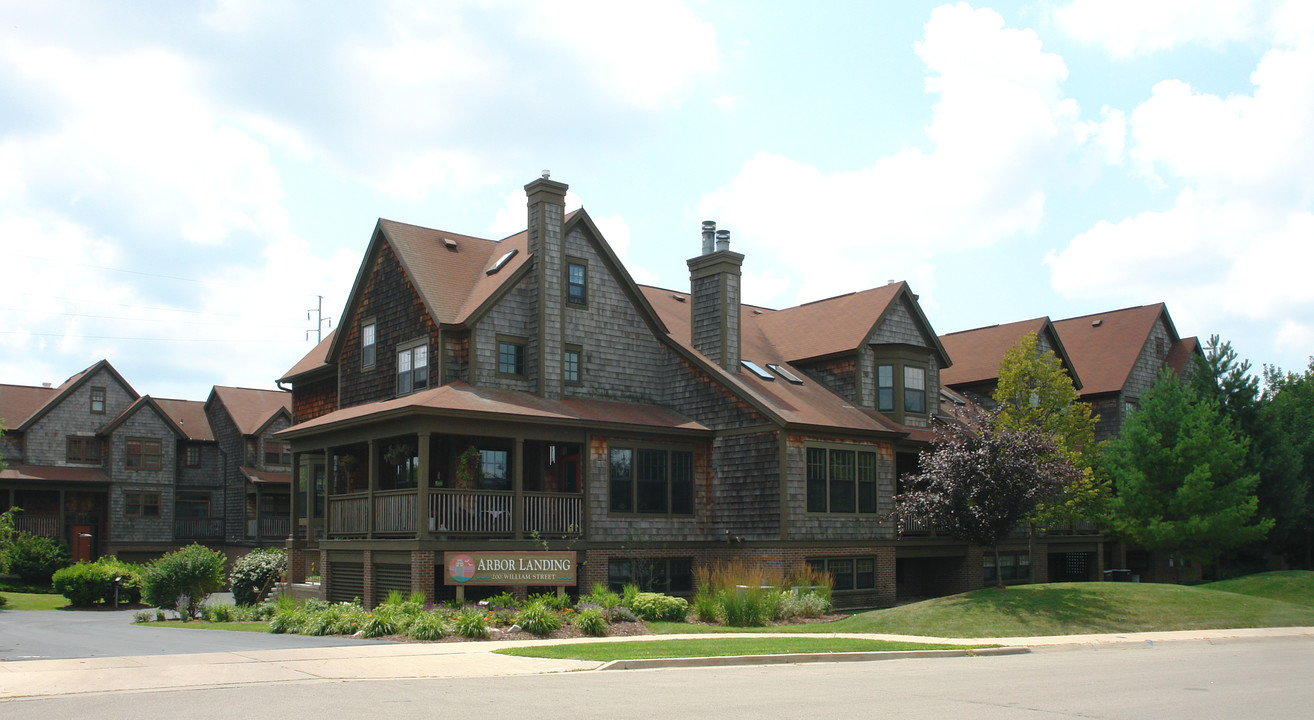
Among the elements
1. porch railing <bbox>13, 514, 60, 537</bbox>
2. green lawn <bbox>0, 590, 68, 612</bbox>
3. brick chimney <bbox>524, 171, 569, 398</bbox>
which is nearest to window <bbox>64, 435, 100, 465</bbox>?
porch railing <bbox>13, 514, 60, 537</bbox>

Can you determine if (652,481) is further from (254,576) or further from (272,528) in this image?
(272,528)

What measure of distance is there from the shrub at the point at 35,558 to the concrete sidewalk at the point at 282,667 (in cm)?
3222

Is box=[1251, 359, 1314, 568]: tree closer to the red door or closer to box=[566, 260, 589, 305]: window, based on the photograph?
box=[566, 260, 589, 305]: window

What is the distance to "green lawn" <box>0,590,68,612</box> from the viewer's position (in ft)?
119

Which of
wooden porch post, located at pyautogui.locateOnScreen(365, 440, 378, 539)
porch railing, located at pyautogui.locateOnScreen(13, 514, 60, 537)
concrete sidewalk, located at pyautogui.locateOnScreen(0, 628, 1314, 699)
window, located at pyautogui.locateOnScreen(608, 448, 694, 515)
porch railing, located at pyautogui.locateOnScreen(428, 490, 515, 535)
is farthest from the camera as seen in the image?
porch railing, located at pyautogui.locateOnScreen(13, 514, 60, 537)

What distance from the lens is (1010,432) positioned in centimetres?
2758

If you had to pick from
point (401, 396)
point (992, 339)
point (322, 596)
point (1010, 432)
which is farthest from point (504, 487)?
point (992, 339)

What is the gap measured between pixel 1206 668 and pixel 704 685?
A: 812 centimetres

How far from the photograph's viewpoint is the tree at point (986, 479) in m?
27.0

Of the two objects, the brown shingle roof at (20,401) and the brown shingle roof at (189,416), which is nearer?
the brown shingle roof at (20,401)

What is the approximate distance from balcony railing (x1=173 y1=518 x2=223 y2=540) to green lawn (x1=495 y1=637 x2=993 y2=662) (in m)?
39.9

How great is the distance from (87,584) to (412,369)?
1483 cm

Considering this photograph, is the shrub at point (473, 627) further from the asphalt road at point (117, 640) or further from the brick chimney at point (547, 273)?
the brick chimney at point (547, 273)

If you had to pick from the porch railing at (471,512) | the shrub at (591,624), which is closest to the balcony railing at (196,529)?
the porch railing at (471,512)
